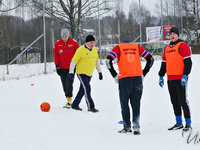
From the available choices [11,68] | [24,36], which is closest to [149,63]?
[11,68]

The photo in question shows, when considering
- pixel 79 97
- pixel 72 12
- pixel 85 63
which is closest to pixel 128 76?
pixel 85 63

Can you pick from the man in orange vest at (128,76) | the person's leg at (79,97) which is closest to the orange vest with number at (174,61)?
the man in orange vest at (128,76)

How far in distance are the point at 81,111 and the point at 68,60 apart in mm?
1363

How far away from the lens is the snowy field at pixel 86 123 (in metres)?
3.52

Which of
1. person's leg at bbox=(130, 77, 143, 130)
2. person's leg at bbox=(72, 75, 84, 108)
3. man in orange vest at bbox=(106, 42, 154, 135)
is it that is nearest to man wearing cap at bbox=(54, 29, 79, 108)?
person's leg at bbox=(72, 75, 84, 108)

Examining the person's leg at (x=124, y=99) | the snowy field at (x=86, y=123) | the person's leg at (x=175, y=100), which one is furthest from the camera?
the person's leg at (x=175, y=100)

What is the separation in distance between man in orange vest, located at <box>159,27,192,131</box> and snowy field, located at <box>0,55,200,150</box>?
0.37 metres

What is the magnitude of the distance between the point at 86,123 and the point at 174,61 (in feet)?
6.66

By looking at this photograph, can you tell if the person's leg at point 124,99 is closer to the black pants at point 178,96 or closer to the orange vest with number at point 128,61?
the orange vest with number at point 128,61

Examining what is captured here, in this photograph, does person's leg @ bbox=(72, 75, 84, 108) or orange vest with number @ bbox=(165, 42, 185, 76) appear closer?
orange vest with number @ bbox=(165, 42, 185, 76)

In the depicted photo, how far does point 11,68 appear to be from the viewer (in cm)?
1507

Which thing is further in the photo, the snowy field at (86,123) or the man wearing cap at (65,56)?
the man wearing cap at (65,56)

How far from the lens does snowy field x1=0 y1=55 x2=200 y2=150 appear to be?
3523 mm

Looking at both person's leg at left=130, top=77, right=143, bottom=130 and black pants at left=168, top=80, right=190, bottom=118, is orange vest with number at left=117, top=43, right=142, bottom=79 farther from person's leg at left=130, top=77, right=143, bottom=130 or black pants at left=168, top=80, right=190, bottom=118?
black pants at left=168, top=80, right=190, bottom=118
